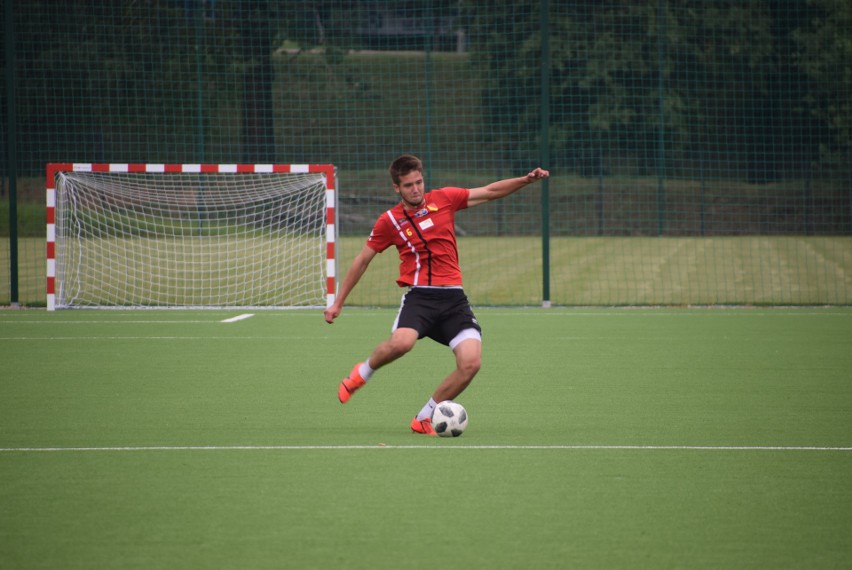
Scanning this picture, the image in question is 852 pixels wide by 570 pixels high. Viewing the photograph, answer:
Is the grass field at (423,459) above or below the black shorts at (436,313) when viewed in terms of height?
below

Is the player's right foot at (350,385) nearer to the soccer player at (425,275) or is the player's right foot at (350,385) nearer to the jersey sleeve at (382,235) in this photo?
the soccer player at (425,275)

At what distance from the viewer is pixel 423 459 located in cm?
581

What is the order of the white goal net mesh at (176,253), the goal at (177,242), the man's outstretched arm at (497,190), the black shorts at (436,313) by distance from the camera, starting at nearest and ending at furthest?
1. the black shorts at (436,313)
2. the man's outstretched arm at (497,190)
3. the goal at (177,242)
4. the white goal net mesh at (176,253)

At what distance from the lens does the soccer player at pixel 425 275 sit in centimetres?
656

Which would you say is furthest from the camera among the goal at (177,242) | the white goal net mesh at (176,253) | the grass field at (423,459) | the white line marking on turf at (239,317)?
the white goal net mesh at (176,253)

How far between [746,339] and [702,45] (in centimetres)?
2650

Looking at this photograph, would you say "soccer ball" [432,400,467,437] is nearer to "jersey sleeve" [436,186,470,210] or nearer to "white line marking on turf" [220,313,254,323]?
"jersey sleeve" [436,186,470,210]

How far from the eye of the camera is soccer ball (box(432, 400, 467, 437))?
6.38m

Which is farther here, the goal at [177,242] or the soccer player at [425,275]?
the goal at [177,242]

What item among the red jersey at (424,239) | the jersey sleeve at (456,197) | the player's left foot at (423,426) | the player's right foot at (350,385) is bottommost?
the player's left foot at (423,426)

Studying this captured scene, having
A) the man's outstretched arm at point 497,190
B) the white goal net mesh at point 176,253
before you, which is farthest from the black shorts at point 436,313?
the white goal net mesh at point 176,253

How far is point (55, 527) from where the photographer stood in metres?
4.56

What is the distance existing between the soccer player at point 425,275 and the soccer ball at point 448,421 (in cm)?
12

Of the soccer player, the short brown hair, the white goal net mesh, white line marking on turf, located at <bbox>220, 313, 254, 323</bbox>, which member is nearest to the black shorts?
the soccer player
